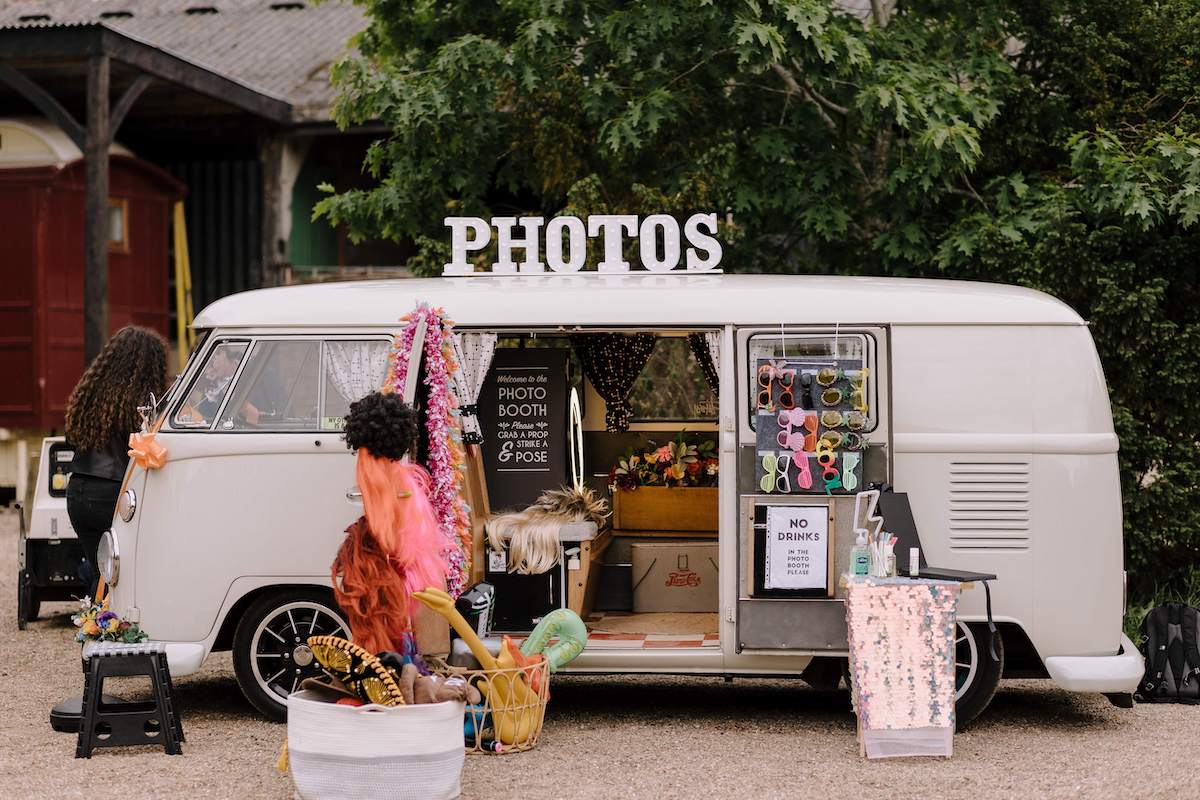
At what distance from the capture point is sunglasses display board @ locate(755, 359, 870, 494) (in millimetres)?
7102

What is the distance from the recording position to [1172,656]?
314 inches

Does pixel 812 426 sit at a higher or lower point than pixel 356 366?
lower

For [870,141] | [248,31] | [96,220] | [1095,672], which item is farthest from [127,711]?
[248,31]

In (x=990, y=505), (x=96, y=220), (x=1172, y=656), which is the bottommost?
(x=1172, y=656)

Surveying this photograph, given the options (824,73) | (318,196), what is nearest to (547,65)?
(824,73)

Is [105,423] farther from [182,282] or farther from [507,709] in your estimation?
[182,282]

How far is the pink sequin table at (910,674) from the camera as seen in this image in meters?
6.78

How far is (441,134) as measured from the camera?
37.5 ft

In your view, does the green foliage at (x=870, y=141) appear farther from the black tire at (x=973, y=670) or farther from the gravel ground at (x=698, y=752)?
the black tire at (x=973, y=670)

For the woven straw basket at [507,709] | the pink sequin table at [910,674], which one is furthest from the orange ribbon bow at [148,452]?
the pink sequin table at [910,674]

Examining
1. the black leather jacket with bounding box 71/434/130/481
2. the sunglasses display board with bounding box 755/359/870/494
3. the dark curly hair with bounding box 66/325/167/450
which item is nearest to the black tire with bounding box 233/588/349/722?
the black leather jacket with bounding box 71/434/130/481

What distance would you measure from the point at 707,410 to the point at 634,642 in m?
3.05

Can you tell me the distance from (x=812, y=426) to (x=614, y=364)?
8.72 feet

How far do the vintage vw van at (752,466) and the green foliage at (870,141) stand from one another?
2697 mm
